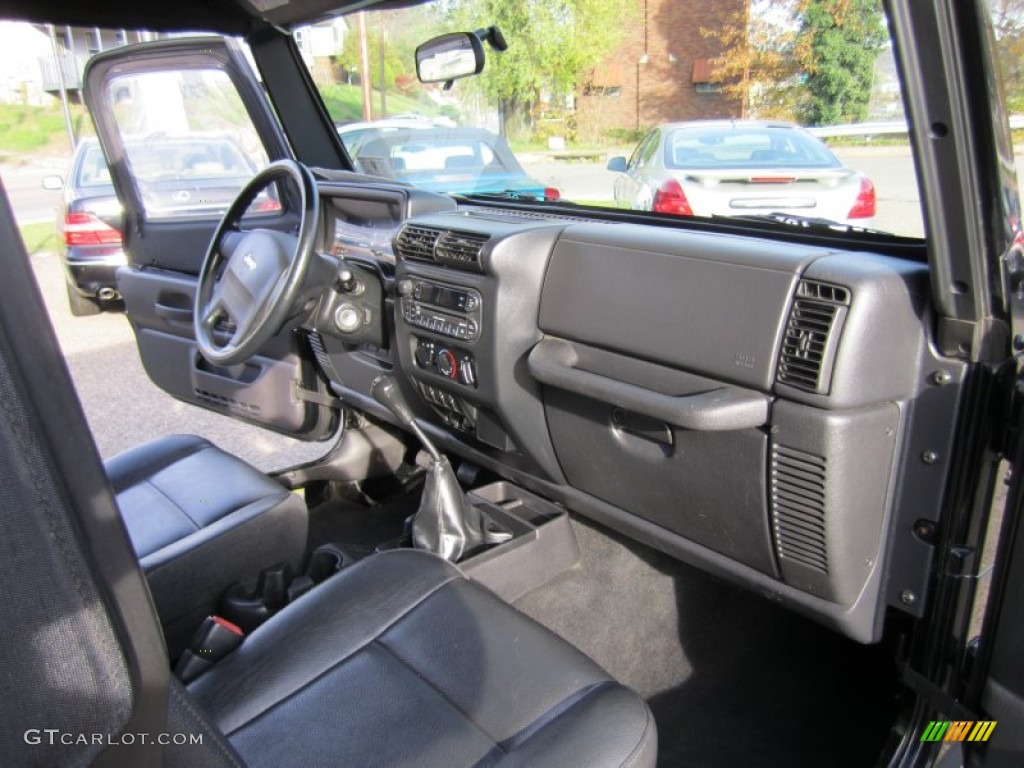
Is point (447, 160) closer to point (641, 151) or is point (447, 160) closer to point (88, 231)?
point (641, 151)

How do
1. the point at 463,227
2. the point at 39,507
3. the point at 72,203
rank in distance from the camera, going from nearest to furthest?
the point at 39,507, the point at 463,227, the point at 72,203

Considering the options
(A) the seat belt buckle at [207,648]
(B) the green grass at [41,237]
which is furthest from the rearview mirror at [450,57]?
(B) the green grass at [41,237]

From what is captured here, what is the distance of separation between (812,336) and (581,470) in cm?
79

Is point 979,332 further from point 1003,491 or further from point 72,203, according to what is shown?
point 72,203

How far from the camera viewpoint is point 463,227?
2.04m

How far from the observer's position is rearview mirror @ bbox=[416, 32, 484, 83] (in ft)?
8.09

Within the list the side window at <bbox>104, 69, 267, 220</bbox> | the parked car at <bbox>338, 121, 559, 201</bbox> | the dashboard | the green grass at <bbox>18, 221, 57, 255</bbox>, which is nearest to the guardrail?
the dashboard

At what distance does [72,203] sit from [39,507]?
715cm

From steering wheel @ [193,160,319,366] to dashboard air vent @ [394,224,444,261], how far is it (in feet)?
0.75

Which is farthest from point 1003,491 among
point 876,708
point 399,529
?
point 399,529

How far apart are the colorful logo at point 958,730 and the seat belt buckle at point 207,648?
4.28ft

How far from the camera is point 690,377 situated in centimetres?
163

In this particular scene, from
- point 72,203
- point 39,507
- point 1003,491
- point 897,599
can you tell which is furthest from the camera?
point 72,203

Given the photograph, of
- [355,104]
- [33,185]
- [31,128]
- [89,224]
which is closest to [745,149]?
[355,104]
